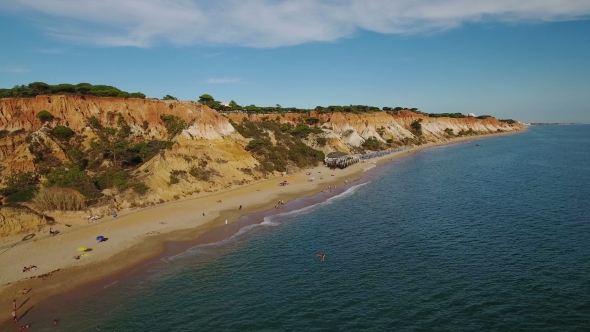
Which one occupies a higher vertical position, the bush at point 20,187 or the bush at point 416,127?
the bush at point 416,127

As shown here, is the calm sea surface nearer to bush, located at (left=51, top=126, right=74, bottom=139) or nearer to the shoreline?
the shoreline

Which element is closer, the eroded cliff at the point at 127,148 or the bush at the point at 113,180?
the eroded cliff at the point at 127,148

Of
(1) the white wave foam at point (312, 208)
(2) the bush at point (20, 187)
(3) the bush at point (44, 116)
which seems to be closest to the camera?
(2) the bush at point (20, 187)

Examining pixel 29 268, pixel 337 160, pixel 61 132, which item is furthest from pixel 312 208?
pixel 61 132

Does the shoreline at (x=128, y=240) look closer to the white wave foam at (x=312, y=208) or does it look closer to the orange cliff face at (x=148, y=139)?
the white wave foam at (x=312, y=208)

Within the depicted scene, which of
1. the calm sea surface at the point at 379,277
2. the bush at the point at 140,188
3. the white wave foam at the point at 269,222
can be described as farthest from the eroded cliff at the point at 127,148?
the calm sea surface at the point at 379,277

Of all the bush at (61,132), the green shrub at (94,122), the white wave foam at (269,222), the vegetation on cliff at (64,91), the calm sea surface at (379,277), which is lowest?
the calm sea surface at (379,277)

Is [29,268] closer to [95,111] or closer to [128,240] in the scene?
[128,240]
